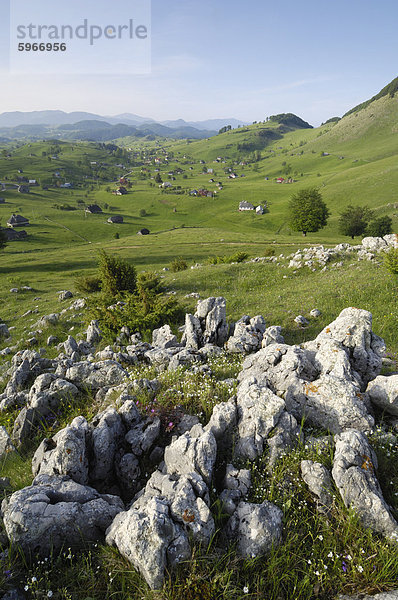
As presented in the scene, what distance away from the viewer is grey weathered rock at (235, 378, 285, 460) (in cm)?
648

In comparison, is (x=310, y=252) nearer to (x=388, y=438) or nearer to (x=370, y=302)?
(x=370, y=302)

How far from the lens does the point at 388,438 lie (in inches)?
262

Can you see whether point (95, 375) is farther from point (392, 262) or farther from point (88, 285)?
Result: point (88, 285)

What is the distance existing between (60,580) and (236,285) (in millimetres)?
26216

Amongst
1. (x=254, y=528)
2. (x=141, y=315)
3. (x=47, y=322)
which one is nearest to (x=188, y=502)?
(x=254, y=528)

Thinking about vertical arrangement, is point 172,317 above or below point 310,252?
below

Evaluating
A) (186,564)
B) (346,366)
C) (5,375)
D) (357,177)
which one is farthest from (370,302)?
(357,177)

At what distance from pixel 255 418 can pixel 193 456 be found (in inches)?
68.4

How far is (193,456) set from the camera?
5910mm

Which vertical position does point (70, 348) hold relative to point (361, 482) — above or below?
below

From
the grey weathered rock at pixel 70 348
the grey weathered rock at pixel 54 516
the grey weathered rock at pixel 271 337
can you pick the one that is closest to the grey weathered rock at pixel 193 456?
the grey weathered rock at pixel 54 516

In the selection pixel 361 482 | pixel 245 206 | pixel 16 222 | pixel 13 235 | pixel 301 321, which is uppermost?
pixel 245 206

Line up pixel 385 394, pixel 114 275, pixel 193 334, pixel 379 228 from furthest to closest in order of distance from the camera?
pixel 379 228, pixel 114 275, pixel 193 334, pixel 385 394

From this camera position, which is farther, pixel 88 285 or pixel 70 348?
pixel 88 285
